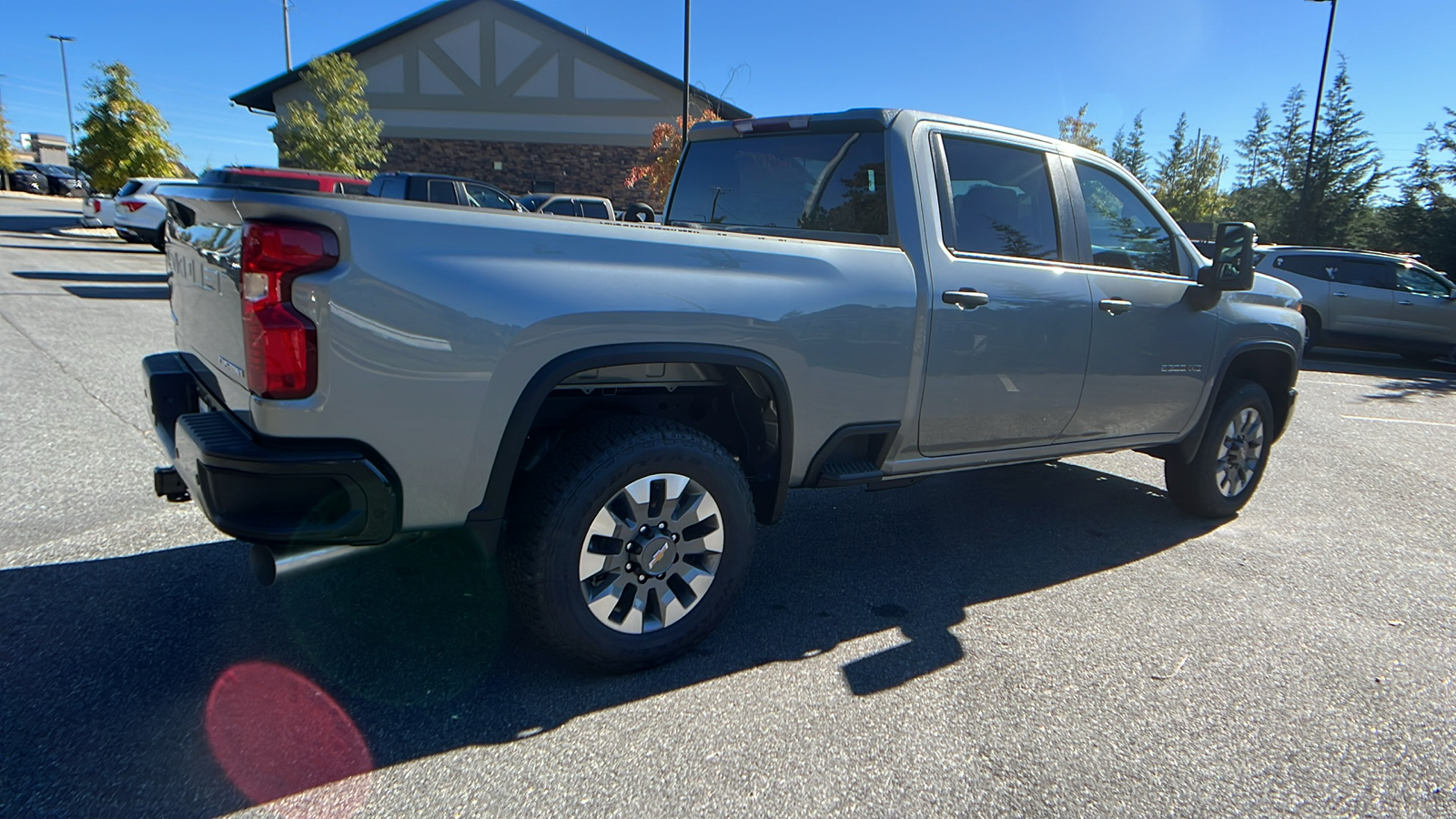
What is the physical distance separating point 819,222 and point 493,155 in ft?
93.8

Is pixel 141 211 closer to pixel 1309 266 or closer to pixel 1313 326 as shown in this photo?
pixel 1309 266

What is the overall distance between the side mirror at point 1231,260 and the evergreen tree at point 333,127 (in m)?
23.8

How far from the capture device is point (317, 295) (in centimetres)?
231

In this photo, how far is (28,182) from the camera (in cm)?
4775

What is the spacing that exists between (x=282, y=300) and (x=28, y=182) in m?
58.9

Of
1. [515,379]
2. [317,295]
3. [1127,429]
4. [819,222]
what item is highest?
[819,222]

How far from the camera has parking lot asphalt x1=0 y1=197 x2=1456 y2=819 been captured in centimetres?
245

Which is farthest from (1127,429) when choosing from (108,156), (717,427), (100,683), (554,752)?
(108,156)

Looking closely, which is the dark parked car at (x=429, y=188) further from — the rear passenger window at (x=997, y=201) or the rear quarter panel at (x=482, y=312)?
the rear quarter panel at (x=482, y=312)

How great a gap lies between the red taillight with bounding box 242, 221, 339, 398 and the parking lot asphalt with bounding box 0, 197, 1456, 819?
34.1 inches

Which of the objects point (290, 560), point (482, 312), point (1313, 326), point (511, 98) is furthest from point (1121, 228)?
point (511, 98)

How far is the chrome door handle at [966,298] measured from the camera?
3510 mm

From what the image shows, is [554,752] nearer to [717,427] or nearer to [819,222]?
[717,427]

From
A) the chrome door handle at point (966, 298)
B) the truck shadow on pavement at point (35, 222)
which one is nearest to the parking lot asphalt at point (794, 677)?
the chrome door handle at point (966, 298)
